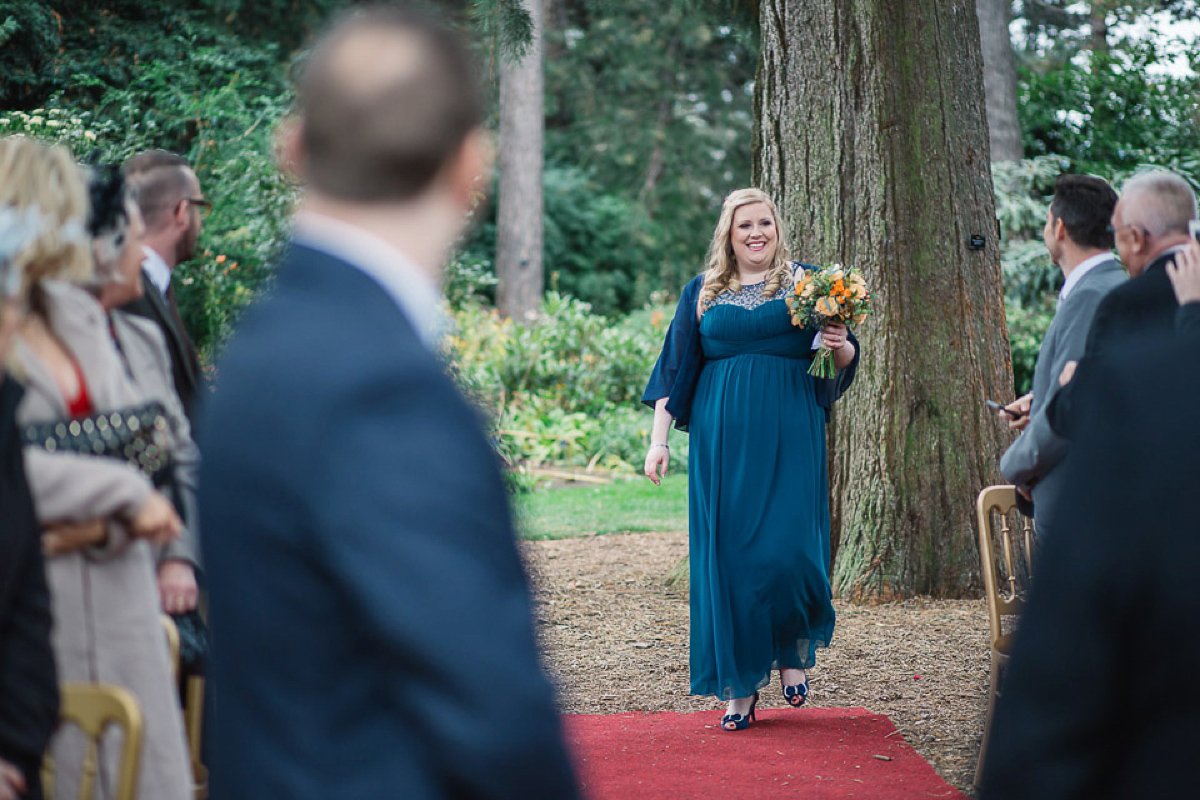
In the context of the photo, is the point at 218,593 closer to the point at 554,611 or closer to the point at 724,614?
the point at 724,614

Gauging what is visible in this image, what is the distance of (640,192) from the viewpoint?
2577 centimetres

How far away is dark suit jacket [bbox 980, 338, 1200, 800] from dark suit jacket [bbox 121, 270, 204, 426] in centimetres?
267

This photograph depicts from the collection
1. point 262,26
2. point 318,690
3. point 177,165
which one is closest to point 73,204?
point 177,165

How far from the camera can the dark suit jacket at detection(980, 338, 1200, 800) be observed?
1.35 m

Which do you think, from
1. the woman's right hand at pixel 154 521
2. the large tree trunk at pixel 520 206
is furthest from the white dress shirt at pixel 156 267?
the large tree trunk at pixel 520 206

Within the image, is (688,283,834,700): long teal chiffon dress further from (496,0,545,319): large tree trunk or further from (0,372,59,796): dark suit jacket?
(496,0,545,319): large tree trunk

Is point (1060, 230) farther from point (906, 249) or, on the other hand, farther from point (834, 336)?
A: point (906, 249)

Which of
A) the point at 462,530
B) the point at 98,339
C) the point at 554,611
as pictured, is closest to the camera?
the point at 462,530

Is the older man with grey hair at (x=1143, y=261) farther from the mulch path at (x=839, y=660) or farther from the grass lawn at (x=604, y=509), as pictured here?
the grass lawn at (x=604, y=509)

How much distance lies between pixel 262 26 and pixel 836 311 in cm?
1558

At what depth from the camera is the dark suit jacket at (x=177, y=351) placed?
3.50 m

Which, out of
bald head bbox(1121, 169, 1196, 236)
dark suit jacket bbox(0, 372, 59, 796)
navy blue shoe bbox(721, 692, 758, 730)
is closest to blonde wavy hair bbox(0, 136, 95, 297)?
dark suit jacket bbox(0, 372, 59, 796)

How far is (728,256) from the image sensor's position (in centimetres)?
Result: 550

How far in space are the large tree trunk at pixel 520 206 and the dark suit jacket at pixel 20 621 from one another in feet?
59.9
